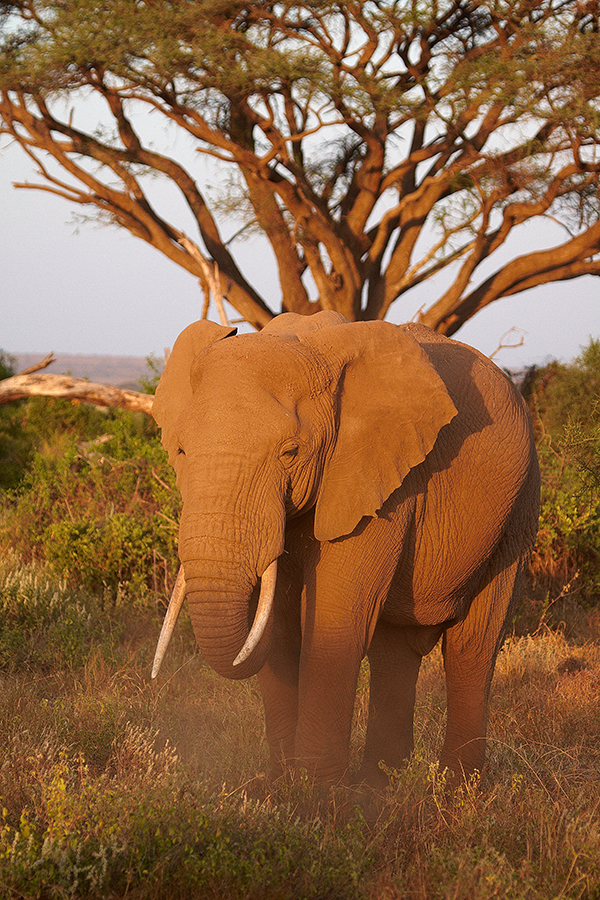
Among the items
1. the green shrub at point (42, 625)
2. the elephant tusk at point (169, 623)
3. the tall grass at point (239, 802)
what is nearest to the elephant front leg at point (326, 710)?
the tall grass at point (239, 802)

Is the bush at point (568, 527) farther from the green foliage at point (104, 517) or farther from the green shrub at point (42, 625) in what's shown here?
the green shrub at point (42, 625)

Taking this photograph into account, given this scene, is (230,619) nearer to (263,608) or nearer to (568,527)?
(263,608)

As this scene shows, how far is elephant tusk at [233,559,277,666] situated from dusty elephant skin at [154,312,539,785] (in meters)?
0.01

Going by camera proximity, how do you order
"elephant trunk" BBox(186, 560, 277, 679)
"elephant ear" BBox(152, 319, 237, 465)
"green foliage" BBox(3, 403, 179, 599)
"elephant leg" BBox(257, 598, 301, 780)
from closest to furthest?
"elephant trunk" BBox(186, 560, 277, 679) < "elephant ear" BBox(152, 319, 237, 465) < "elephant leg" BBox(257, 598, 301, 780) < "green foliage" BBox(3, 403, 179, 599)

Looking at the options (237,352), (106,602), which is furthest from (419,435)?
(106,602)

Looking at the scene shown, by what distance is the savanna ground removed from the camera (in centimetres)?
294

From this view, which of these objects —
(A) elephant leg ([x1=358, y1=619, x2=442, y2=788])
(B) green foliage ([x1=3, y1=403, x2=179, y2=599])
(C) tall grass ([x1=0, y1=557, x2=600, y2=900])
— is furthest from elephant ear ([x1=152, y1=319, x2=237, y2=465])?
(B) green foliage ([x1=3, y1=403, x2=179, y2=599])

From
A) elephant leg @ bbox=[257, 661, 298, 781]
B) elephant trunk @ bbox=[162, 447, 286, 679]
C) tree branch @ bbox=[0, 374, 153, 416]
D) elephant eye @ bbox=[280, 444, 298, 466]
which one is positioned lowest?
elephant leg @ bbox=[257, 661, 298, 781]

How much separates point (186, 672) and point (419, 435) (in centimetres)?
318

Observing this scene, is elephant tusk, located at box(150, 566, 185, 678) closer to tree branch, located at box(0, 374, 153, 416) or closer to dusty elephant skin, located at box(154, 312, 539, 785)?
dusty elephant skin, located at box(154, 312, 539, 785)

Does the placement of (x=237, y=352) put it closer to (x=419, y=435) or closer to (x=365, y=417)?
(x=365, y=417)

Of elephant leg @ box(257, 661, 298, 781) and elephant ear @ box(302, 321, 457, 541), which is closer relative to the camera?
elephant ear @ box(302, 321, 457, 541)

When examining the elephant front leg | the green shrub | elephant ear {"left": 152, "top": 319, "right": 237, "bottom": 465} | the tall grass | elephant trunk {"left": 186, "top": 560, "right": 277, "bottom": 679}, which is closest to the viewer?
the tall grass

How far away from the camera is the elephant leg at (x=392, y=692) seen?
15.5 ft
